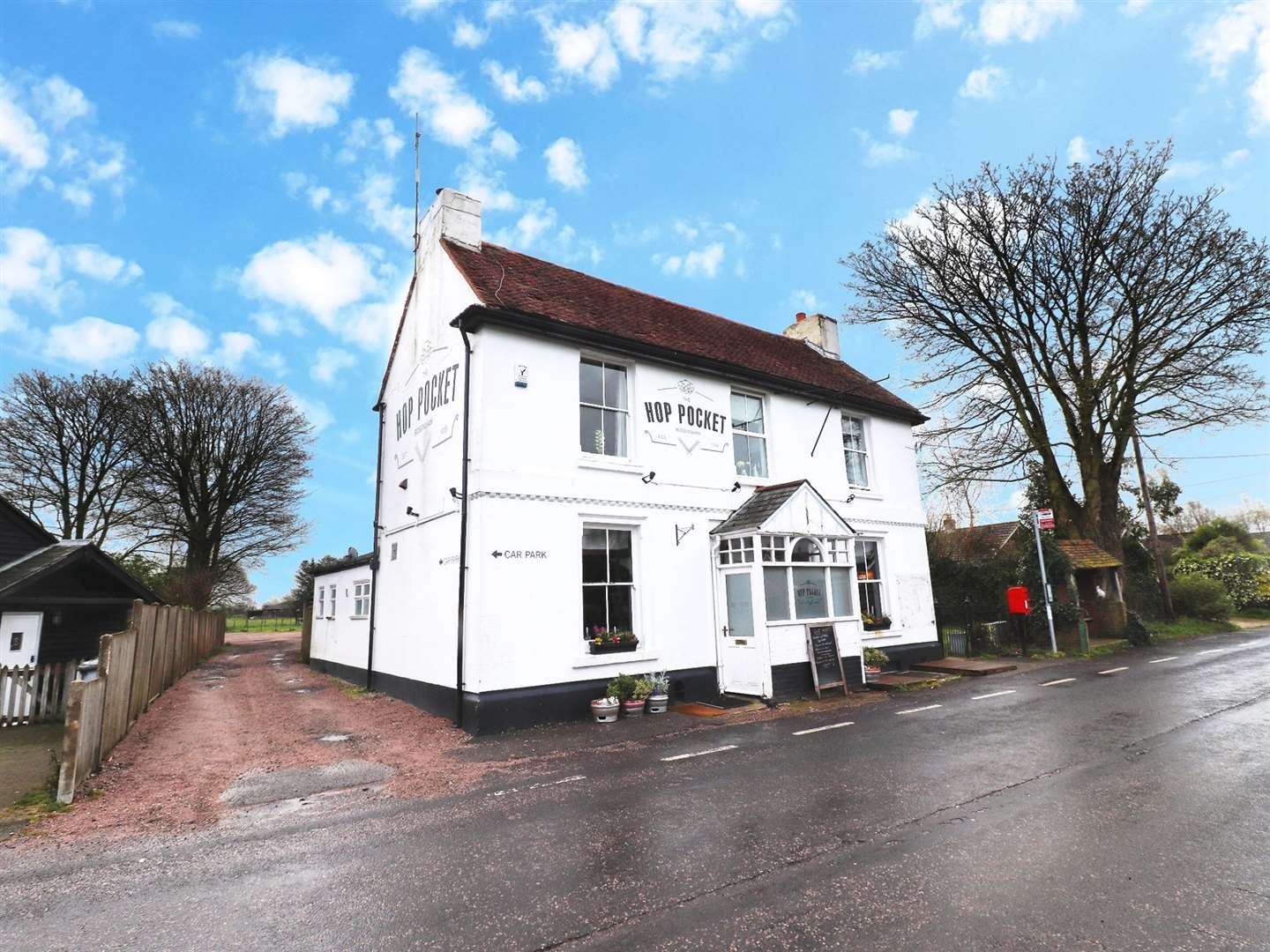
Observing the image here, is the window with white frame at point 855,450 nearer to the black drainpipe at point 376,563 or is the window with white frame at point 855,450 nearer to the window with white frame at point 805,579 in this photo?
the window with white frame at point 805,579

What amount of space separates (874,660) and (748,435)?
5.60 meters

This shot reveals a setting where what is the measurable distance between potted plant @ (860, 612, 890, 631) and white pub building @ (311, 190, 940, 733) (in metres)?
0.06

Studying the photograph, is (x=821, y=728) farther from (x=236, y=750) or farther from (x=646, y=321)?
(x=646, y=321)

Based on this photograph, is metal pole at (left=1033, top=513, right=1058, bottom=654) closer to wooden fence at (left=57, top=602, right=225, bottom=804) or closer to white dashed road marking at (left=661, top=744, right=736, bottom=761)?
white dashed road marking at (left=661, top=744, right=736, bottom=761)

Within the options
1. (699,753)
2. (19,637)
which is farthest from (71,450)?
(699,753)

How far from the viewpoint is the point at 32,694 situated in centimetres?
1055

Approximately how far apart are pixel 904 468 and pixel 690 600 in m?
8.44

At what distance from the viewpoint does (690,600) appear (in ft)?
39.5

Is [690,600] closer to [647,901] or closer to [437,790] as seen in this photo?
[437,790]

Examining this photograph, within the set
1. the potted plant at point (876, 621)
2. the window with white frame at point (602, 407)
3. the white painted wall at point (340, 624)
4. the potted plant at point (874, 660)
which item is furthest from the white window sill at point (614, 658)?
the white painted wall at point (340, 624)

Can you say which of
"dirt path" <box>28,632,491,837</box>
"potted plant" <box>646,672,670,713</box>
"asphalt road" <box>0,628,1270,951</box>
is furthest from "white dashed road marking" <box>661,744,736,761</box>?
"potted plant" <box>646,672,670,713</box>

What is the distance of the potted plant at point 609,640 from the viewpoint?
10836 mm

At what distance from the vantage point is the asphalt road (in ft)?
12.0

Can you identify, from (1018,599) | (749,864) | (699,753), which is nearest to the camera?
(749,864)
